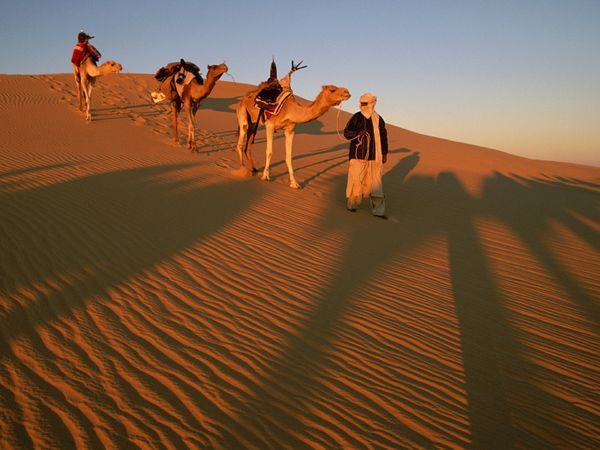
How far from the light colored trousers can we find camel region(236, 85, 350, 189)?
1.27 meters

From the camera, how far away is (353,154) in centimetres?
798

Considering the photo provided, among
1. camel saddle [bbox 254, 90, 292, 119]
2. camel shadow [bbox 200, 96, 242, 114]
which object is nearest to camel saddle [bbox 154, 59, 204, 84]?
camel saddle [bbox 254, 90, 292, 119]

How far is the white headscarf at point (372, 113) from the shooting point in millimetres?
7535

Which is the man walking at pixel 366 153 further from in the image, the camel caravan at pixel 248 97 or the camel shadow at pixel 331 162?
the camel shadow at pixel 331 162

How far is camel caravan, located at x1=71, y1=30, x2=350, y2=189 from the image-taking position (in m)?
8.70

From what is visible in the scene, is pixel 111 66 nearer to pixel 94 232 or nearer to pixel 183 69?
pixel 183 69

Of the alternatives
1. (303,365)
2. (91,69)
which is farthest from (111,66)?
(303,365)

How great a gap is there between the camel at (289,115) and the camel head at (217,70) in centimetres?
140

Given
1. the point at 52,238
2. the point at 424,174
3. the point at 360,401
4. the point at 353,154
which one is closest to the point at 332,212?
the point at 353,154

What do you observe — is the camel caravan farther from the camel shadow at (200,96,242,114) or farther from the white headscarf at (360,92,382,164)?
the camel shadow at (200,96,242,114)

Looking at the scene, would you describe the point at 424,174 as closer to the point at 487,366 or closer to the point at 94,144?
the point at 94,144

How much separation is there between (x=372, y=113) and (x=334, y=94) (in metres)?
0.85

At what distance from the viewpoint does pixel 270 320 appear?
3676mm

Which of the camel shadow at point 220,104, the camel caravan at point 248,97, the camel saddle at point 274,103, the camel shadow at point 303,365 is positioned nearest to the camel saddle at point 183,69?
the camel caravan at point 248,97
